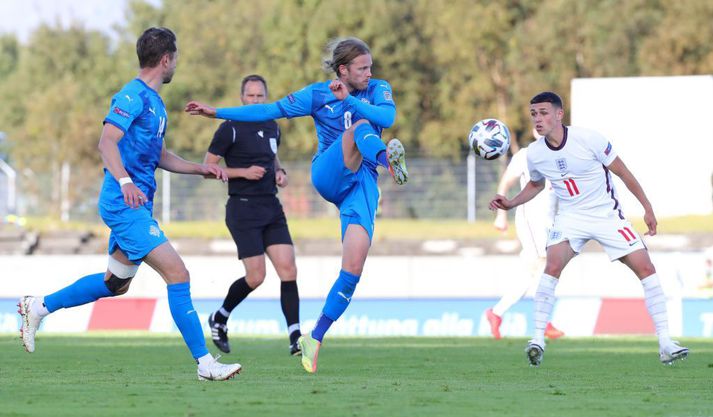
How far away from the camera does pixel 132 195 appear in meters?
8.12

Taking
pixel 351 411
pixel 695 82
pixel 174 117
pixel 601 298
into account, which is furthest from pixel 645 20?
pixel 351 411

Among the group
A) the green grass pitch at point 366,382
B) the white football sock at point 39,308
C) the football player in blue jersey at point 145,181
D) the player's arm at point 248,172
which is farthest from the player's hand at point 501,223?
the football player in blue jersey at point 145,181

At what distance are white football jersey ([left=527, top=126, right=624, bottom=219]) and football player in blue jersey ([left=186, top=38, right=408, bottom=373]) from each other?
1.32 m

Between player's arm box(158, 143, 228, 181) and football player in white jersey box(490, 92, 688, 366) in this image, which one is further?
football player in white jersey box(490, 92, 688, 366)

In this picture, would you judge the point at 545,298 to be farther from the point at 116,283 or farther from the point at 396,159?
the point at 116,283

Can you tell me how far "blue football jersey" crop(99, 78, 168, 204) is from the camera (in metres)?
8.31

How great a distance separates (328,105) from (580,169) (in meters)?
1.97

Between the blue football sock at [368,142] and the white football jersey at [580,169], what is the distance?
1544mm

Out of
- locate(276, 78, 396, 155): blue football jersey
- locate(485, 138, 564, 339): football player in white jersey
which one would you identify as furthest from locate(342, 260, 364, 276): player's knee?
locate(485, 138, 564, 339): football player in white jersey

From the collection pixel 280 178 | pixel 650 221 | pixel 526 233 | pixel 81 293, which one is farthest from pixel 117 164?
pixel 526 233

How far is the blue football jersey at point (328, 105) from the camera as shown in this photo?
9.52 meters

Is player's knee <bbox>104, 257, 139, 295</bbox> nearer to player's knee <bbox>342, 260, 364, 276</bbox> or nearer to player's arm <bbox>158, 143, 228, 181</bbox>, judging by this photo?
player's arm <bbox>158, 143, 228, 181</bbox>

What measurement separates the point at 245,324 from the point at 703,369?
8.80 metres

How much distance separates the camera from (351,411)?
6.63 meters
